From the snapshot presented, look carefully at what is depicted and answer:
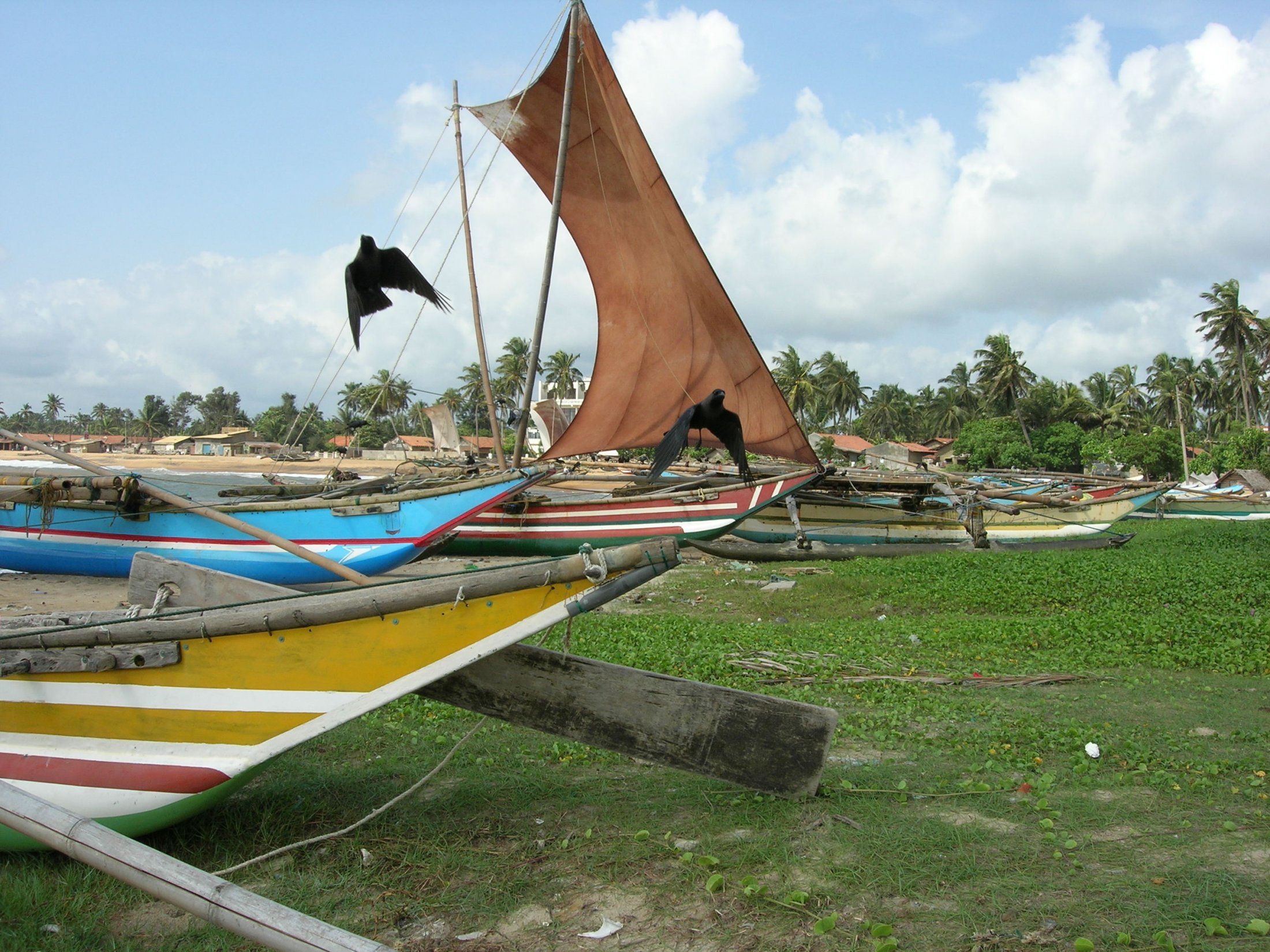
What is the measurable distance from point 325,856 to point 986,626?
727 centimetres

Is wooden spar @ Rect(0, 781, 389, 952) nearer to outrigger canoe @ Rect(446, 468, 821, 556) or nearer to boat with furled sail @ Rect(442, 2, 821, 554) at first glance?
boat with furled sail @ Rect(442, 2, 821, 554)

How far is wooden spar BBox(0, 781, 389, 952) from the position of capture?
8.34 feet

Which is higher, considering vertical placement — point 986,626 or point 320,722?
point 320,722

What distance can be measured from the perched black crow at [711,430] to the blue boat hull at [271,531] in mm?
5427

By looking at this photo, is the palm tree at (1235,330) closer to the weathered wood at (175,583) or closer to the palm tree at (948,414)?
the palm tree at (948,414)

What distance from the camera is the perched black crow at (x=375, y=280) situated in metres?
12.3

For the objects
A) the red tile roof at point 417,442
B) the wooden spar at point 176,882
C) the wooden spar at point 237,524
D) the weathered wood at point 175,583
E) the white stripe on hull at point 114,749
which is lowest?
the wooden spar at point 176,882

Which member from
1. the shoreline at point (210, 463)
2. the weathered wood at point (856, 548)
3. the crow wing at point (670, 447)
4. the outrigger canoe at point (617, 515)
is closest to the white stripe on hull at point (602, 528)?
the outrigger canoe at point (617, 515)

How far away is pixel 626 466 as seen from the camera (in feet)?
66.5

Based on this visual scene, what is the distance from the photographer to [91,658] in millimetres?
3643

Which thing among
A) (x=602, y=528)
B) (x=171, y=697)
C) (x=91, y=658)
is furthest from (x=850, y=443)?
(x=91, y=658)

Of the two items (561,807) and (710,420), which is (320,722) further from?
(710,420)

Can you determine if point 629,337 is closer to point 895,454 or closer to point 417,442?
point 895,454

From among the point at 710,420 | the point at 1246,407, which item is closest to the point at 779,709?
the point at 710,420
